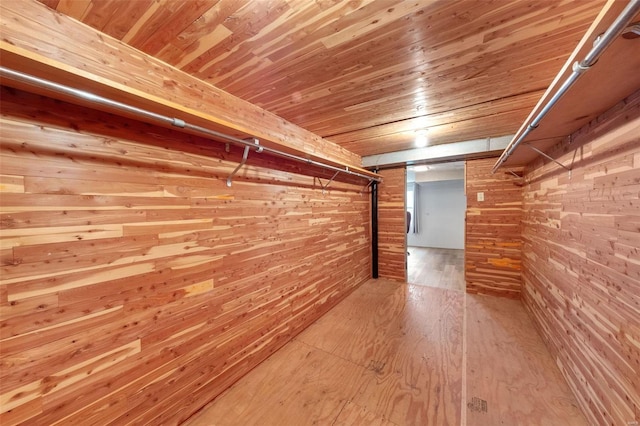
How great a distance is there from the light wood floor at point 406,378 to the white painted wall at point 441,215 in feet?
17.0

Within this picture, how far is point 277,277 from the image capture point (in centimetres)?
223

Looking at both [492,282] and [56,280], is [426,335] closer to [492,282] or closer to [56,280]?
[492,282]

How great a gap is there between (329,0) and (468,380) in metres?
2.75

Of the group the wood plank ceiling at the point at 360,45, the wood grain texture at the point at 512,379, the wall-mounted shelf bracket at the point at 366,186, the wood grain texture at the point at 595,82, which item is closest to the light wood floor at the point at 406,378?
the wood grain texture at the point at 512,379

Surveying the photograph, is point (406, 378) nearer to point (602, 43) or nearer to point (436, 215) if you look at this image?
point (602, 43)

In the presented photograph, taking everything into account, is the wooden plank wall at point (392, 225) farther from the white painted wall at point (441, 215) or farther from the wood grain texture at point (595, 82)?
the white painted wall at point (441, 215)

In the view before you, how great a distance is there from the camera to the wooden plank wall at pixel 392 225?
4.15 meters

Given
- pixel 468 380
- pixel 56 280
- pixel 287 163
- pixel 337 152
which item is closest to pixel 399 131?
pixel 337 152

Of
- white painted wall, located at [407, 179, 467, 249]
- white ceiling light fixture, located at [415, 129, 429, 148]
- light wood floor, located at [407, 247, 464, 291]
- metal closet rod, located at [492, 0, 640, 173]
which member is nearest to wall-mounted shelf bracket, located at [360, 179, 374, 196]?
white ceiling light fixture, located at [415, 129, 429, 148]

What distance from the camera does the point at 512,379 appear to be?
1.82 meters

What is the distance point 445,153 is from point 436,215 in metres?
5.30

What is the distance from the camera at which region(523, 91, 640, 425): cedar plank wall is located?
1.15m

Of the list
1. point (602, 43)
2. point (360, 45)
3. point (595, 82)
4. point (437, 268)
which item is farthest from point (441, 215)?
point (602, 43)

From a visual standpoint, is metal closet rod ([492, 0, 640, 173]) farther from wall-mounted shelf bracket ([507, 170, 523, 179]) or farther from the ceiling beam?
wall-mounted shelf bracket ([507, 170, 523, 179])
